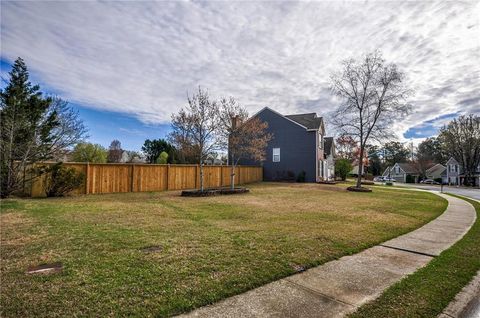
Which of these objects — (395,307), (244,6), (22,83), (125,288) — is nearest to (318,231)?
(395,307)

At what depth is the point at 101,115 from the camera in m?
20.2

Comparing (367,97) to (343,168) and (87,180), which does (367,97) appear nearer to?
(343,168)

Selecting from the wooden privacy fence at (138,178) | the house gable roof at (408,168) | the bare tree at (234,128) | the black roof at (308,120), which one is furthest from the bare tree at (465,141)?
the wooden privacy fence at (138,178)

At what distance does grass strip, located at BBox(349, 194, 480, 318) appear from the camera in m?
2.65

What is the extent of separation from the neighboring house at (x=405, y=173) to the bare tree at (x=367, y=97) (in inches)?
1881

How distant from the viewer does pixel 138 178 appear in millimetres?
15164

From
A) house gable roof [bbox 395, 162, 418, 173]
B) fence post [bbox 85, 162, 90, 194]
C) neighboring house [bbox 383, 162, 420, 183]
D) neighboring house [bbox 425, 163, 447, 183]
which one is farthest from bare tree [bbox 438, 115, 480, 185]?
fence post [bbox 85, 162, 90, 194]

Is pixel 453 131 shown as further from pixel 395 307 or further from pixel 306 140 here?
pixel 395 307

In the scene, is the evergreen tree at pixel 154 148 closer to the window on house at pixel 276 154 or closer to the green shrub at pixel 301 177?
the window on house at pixel 276 154

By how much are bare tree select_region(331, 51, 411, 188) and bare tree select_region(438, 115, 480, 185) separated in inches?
1348

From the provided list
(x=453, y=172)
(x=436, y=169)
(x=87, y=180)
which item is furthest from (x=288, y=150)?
(x=436, y=169)

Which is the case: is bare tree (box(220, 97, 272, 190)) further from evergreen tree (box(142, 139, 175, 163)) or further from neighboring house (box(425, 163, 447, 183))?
neighboring house (box(425, 163, 447, 183))

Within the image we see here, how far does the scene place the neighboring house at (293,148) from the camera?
83.1 ft

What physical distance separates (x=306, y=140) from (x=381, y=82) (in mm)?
8417
